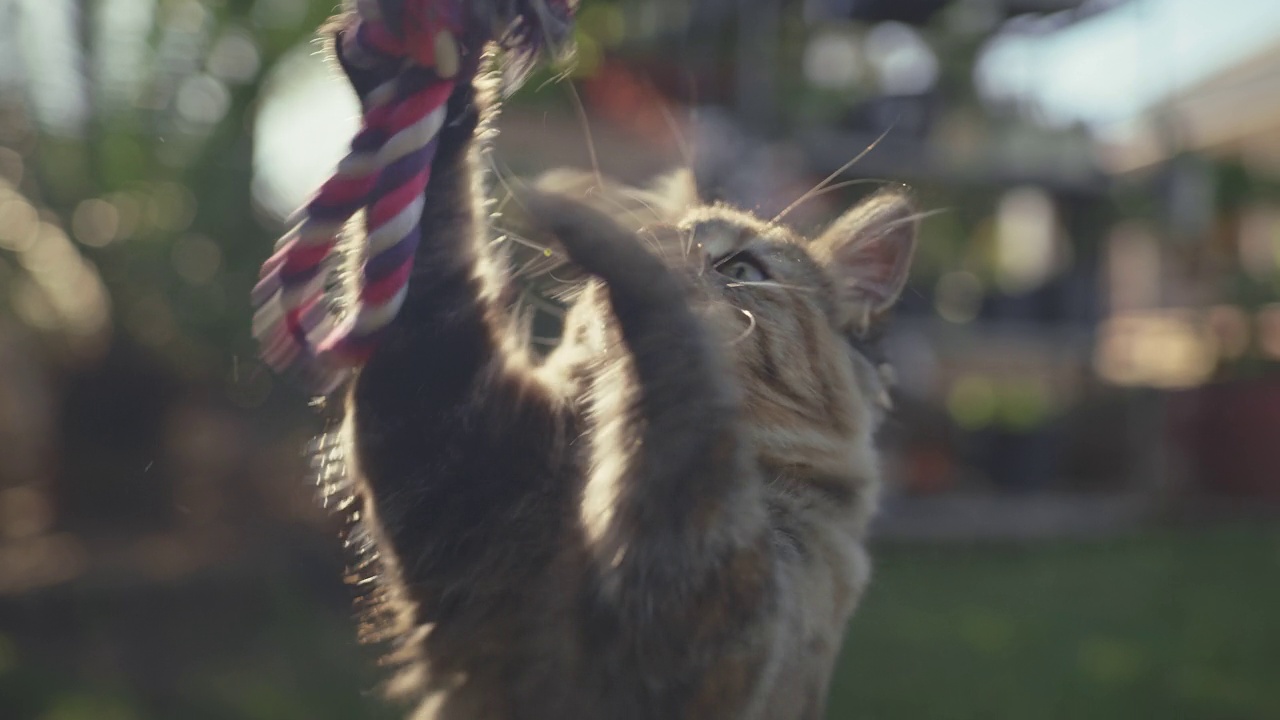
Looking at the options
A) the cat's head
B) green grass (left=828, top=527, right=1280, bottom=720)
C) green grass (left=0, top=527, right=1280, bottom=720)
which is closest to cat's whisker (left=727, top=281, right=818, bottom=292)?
the cat's head

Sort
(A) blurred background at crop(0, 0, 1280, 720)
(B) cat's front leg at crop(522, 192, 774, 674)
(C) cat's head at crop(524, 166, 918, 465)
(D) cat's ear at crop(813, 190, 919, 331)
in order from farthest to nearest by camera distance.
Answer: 1. (A) blurred background at crop(0, 0, 1280, 720)
2. (D) cat's ear at crop(813, 190, 919, 331)
3. (C) cat's head at crop(524, 166, 918, 465)
4. (B) cat's front leg at crop(522, 192, 774, 674)

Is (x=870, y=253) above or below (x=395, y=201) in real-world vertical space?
below

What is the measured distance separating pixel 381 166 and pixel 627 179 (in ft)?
3.70

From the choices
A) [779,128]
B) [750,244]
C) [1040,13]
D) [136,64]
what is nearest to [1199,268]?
[779,128]

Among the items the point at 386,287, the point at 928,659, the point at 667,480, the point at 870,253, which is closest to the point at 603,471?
the point at 667,480

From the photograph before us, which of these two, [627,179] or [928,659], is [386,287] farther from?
[928,659]

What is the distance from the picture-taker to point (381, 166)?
3.05 feet

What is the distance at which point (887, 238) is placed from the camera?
57.1 inches

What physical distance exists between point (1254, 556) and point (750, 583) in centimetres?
818

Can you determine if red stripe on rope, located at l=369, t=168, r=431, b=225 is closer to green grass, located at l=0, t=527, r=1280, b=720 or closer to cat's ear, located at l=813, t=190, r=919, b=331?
cat's ear, located at l=813, t=190, r=919, b=331

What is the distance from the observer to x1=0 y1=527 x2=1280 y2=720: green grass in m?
4.59

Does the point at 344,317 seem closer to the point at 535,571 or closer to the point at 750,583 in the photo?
the point at 535,571

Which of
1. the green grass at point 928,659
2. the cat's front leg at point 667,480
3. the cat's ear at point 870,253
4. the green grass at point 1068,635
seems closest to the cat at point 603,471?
the cat's front leg at point 667,480

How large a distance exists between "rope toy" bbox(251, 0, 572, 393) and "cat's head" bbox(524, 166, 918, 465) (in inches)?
5.9
